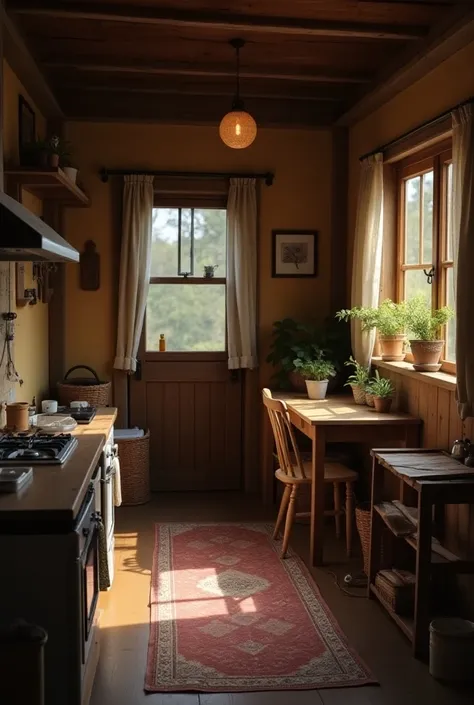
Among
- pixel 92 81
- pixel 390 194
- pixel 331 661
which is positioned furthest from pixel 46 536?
pixel 92 81

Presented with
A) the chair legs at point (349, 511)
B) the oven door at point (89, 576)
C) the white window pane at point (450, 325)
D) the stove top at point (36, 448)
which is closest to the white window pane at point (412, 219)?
the white window pane at point (450, 325)

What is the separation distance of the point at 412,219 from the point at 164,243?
5.99ft

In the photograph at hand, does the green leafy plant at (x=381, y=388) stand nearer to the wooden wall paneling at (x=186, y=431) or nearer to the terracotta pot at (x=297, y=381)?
the terracotta pot at (x=297, y=381)

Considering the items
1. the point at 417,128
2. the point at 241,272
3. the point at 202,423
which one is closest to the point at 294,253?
the point at 241,272

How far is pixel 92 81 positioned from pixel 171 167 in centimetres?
79

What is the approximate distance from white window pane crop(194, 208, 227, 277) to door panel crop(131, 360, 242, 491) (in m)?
0.73

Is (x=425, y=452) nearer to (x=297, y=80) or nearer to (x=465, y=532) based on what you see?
(x=465, y=532)

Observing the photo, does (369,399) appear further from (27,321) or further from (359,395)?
(27,321)

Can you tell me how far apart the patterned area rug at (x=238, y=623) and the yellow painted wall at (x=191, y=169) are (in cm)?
166

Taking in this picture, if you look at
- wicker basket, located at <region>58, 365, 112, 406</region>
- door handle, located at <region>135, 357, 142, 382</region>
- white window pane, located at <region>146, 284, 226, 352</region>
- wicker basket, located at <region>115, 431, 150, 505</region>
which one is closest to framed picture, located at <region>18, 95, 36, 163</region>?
white window pane, located at <region>146, 284, 226, 352</region>

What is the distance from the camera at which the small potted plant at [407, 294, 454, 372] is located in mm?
3975

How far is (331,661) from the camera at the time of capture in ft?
10.0

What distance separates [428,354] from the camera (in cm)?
401

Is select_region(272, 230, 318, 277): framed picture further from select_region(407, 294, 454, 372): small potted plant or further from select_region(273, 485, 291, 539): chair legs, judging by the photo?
select_region(273, 485, 291, 539): chair legs
